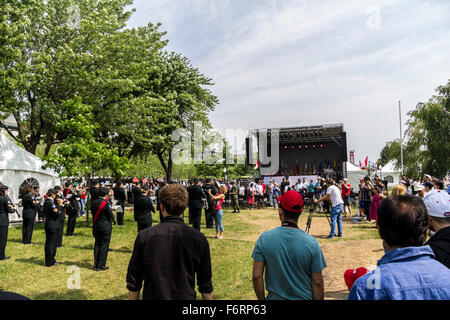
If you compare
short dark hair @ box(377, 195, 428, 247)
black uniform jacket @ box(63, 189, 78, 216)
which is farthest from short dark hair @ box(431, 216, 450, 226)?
black uniform jacket @ box(63, 189, 78, 216)

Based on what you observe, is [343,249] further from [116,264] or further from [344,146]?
[344,146]

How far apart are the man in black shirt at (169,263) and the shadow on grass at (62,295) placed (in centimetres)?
396

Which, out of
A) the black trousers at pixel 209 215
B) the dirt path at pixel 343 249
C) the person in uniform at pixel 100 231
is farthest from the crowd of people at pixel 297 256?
the black trousers at pixel 209 215

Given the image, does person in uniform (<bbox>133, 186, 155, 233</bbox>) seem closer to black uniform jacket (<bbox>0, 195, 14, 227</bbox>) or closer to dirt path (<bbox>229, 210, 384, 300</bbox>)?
black uniform jacket (<bbox>0, 195, 14, 227</bbox>)

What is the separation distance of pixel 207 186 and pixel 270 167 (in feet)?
49.3

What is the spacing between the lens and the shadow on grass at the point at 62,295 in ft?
18.7

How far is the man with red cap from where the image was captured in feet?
8.70

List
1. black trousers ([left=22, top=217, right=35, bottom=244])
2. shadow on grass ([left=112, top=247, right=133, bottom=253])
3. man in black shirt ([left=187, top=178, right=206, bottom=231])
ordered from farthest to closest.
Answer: man in black shirt ([left=187, top=178, right=206, bottom=231]) → black trousers ([left=22, top=217, right=35, bottom=244]) → shadow on grass ([left=112, top=247, right=133, bottom=253])

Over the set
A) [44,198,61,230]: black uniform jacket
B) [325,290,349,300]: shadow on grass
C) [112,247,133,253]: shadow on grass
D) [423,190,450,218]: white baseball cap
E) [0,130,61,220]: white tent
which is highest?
[0,130,61,220]: white tent

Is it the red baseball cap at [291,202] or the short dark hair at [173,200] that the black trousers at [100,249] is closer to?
the short dark hair at [173,200]

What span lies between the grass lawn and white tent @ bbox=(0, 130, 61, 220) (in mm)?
2751

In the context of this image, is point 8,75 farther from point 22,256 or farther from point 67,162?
point 22,256

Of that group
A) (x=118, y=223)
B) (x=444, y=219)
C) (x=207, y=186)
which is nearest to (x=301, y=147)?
(x=207, y=186)

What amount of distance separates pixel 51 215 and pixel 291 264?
7.28 m
